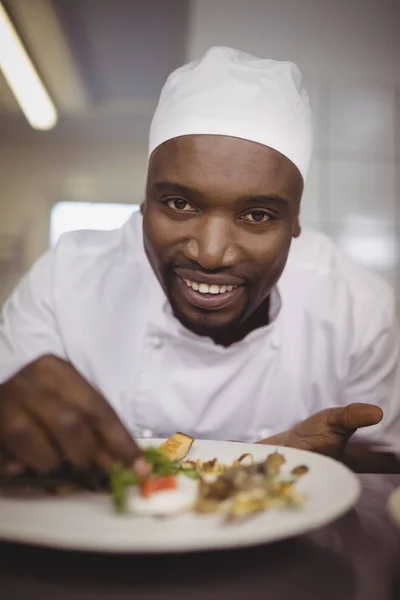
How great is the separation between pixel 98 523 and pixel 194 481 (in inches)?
7.1

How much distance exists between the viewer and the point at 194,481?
72cm

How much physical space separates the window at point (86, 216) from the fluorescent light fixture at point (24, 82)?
185 mm

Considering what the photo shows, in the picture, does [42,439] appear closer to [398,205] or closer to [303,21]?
[398,205]

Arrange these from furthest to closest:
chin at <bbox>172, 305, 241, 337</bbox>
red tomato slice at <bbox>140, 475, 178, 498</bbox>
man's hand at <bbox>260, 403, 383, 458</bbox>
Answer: chin at <bbox>172, 305, 241, 337</bbox> < man's hand at <bbox>260, 403, 383, 458</bbox> < red tomato slice at <bbox>140, 475, 178, 498</bbox>

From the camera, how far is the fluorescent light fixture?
1450 mm

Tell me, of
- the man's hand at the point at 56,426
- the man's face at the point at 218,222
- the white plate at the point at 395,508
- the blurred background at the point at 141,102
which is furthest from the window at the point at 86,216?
the white plate at the point at 395,508

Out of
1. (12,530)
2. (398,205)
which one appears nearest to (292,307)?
(398,205)

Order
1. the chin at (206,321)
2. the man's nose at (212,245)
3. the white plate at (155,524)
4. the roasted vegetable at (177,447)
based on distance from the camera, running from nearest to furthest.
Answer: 1. the white plate at (155,524)
2. the roasted vegetable at (177,447)
3. the man's nose at (212,245)
4. the chin at (206,321)

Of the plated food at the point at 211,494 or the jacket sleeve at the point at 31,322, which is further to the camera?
the jacket sleeve at the point at 31,322

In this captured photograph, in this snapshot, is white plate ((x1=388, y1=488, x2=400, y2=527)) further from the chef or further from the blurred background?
the blurred background

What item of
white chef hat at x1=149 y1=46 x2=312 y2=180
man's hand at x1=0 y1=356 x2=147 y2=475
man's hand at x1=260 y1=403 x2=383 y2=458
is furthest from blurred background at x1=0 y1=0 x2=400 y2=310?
man's hand at x1=0 y1=356 x2=147 y2=475

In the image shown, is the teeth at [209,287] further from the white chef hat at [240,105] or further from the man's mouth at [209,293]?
the white chef hat at [240,105]

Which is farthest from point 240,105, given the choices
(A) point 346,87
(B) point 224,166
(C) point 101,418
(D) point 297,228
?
(C) point 101,418

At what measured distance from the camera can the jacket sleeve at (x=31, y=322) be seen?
1319mm
